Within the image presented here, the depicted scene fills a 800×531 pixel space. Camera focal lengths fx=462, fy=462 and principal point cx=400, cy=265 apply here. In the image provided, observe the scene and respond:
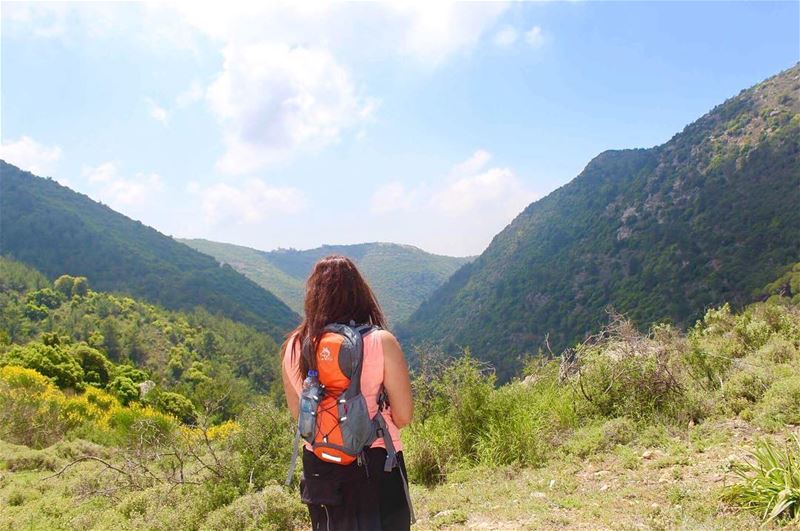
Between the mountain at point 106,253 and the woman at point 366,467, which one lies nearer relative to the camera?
the woman at point 366,467

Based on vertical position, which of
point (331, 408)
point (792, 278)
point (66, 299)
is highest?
point (792, 278)

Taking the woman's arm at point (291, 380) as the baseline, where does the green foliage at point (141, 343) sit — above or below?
below

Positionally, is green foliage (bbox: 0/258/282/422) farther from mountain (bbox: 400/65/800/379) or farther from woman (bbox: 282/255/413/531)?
woman (bbox: 282/255/413/531)

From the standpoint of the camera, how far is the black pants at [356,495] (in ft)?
6.56

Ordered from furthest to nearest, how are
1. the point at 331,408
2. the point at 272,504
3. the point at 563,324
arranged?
1. the point at 563,324
2. the point at 272,504
3. the point at 331,408

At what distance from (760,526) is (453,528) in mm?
2098

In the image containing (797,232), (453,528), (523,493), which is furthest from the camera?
(797,232)

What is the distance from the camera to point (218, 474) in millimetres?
5785

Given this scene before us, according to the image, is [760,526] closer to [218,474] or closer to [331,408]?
[331,408]

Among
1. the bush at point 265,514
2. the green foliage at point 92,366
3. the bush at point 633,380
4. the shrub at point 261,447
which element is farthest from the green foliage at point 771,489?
the green foliage at point 92,366

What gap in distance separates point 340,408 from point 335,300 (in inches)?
19.6

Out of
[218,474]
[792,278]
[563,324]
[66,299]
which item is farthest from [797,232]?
[66,299]

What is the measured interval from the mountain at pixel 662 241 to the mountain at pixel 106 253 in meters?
38.1

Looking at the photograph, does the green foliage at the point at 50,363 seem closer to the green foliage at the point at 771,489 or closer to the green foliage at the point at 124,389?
the green foliage at the point at 124,389
